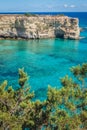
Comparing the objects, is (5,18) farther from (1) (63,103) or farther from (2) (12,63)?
(1) (63,103)

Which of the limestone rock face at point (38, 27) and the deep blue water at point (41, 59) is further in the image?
the limestone rock face at point (38, 27)

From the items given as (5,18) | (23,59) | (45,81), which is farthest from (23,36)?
(45,81)

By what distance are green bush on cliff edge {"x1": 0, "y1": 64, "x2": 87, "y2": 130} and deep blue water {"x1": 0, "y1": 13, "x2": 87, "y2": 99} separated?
1444 centimetres

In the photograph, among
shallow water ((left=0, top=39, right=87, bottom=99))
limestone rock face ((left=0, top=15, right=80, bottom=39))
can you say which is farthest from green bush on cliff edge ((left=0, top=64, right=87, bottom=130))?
limestone rock face ((left=0, top=15, right=80, bottom=39))

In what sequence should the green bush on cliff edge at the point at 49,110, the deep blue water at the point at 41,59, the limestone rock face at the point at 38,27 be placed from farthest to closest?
the limestone rock face at the point at 38,27 < the deep blue water at the point at 41,59 < the green bush on cliff edge at the point at 49,110

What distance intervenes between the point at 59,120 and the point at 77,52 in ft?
169

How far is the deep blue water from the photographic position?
44719 mm

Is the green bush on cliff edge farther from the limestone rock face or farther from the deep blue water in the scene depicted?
the limestone rock face

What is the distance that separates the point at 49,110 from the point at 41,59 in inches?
1623

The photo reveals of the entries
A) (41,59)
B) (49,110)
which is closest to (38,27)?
(41,59)

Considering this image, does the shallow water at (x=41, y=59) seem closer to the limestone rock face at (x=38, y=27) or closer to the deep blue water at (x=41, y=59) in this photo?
the deep blue water at (x=41, y=59)

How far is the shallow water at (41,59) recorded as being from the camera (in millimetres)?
44750

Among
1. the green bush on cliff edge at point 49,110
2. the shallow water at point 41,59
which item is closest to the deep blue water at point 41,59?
the shallow water at point 41,59

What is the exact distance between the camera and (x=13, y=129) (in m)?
19.7
